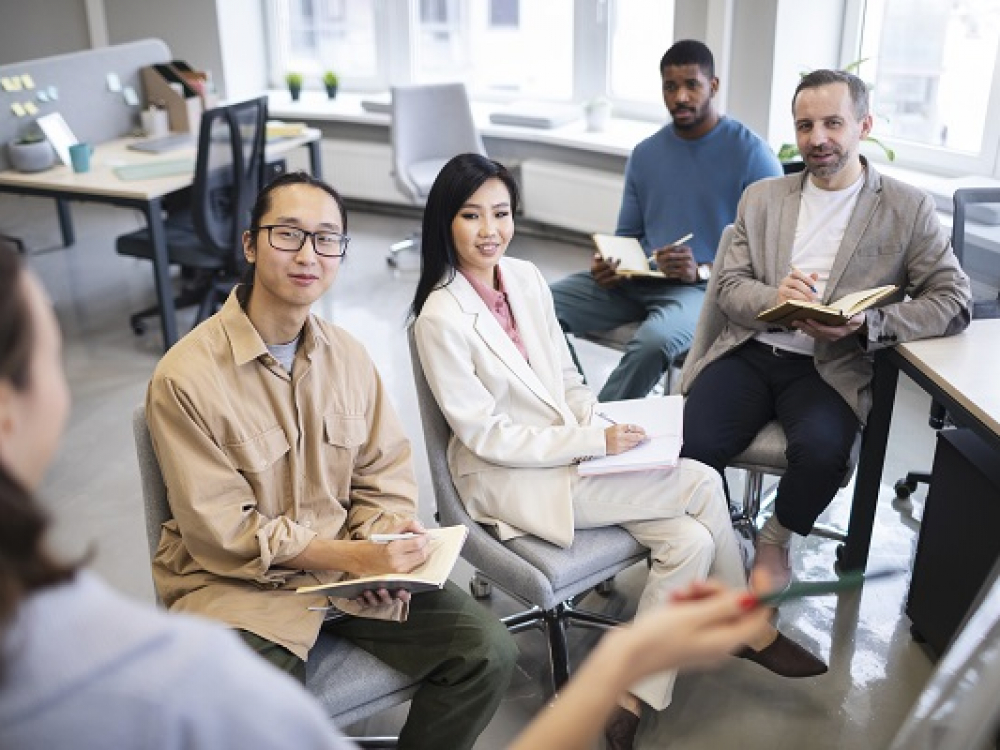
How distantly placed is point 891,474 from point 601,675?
9.00ft

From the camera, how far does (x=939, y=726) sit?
148cm

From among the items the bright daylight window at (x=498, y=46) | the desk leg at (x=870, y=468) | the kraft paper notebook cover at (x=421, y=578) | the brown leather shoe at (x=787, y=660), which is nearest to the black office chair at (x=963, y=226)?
the desk leg at (x=870, y=468)

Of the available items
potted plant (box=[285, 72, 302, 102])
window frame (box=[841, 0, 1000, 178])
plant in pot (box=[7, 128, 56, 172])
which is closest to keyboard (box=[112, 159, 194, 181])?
plant in pot (box=[7, 128, 56, 172])

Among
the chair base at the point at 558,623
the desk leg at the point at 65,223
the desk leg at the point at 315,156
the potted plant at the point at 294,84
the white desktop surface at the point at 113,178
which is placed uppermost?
the potted plant at the point at 294,84

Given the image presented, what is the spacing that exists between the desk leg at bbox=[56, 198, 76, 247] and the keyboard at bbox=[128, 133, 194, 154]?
115cm

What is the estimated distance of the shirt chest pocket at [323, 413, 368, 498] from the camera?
2059 millimetres

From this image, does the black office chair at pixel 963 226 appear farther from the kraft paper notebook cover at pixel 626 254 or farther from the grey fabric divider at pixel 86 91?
the grey fabric divider at pixel 86 91

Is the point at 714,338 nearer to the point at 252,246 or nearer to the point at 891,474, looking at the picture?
the point at 891,474

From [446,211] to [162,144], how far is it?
278cm

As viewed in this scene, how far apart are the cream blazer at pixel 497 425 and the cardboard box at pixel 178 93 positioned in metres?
3.14

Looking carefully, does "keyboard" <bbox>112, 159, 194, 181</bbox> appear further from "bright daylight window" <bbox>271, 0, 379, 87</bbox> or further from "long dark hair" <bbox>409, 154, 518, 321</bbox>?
"bright daylight window" <bbox>271, 0, 379, 87</bbox>

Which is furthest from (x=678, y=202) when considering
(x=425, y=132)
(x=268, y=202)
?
(x=425, y=132)

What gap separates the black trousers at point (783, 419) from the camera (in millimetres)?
2580

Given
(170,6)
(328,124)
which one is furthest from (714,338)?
(170,6)
